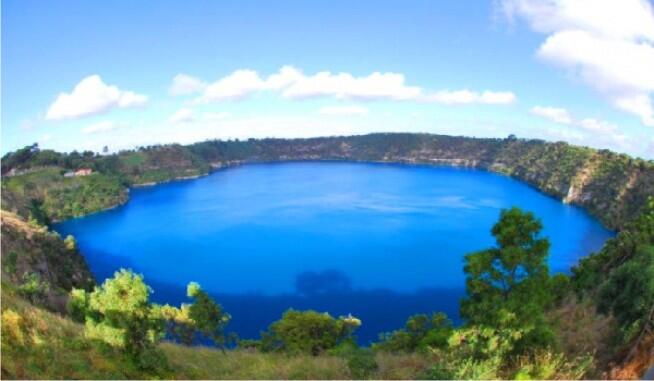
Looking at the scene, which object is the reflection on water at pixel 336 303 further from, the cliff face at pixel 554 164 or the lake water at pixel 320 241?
the cliff face at pixel 554 164

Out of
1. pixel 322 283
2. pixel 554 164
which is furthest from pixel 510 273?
pixel 554 164

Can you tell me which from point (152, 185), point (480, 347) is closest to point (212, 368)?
point (480, 347)

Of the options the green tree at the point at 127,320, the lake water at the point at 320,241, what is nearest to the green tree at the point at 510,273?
the green tree at the point at 127,320

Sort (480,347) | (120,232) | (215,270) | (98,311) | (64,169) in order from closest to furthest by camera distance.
→ (480,347) < (98,311) < (215,270) < (120,232) < (64,169)

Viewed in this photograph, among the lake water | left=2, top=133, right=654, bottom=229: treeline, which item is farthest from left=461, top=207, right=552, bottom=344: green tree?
left=2, top=133, right=654, bottom=229: treeline

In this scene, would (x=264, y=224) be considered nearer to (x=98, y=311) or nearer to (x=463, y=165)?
(x=98, y=311)

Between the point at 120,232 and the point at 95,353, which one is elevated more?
the point at 95,353

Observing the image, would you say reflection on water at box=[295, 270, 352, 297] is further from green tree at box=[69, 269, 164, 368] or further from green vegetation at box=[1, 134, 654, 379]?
green tree at box=[69, 269, 164, 368]
